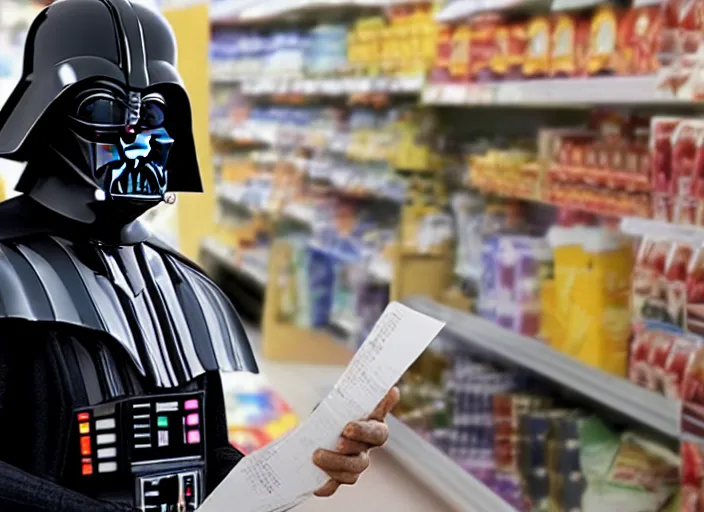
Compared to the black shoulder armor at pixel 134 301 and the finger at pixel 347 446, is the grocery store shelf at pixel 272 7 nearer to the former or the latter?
the black shoulder armor at pixel 134 301

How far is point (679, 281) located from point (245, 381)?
72.6 inches

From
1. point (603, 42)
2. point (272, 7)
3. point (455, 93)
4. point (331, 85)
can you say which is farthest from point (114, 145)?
point (272, 7)

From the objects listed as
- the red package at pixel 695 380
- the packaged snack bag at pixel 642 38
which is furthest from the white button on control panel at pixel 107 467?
the packaged snack bag at pixel 642 38

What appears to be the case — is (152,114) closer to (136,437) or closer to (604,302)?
(136,437)

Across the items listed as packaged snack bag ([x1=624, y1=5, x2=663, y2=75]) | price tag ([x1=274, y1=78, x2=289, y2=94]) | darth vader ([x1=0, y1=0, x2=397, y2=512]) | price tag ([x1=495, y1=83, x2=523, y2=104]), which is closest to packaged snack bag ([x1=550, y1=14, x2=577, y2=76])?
price tag ([x1=495, y1=83, x2=523, y2=104])

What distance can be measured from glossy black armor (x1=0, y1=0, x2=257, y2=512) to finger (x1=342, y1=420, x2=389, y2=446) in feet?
0.69

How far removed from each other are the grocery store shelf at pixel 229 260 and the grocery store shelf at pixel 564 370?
2.63 meters

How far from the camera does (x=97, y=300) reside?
1.34m

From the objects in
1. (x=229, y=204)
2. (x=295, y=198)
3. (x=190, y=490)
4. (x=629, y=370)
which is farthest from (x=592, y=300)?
(x=229, y=204)

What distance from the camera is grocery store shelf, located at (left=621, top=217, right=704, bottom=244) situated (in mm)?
2537

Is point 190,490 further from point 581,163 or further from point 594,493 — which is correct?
point 581,163

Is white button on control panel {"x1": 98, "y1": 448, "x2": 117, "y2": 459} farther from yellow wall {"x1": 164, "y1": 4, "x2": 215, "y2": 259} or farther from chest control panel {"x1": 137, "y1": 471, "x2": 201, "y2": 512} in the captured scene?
yellow wall {"x1": 164, "y1": 4, "x2": 215, "y2": 259}

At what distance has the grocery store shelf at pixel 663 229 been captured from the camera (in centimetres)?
254

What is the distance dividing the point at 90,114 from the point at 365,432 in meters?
0.48
